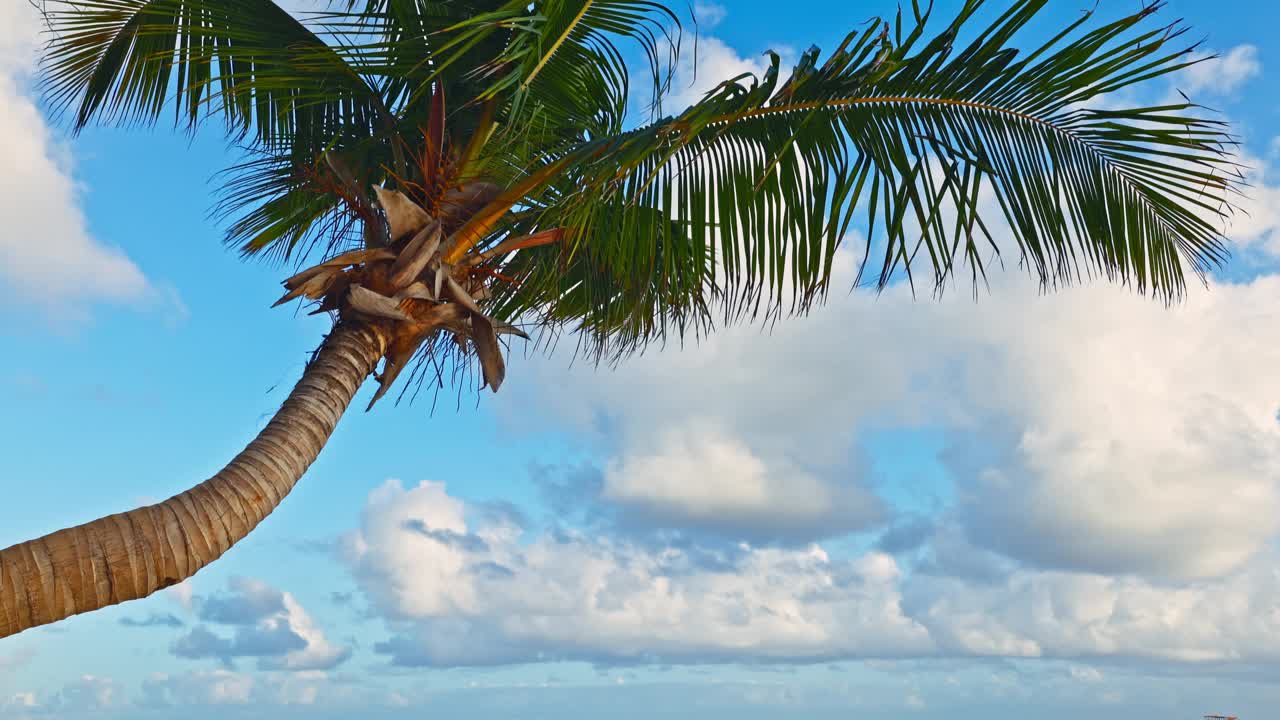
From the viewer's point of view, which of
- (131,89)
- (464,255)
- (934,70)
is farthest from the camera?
(131,89)

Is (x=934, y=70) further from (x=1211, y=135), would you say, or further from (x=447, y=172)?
(x=447, y=172)

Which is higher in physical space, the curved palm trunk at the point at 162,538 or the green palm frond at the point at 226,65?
the green palm frond at the point at 226,65

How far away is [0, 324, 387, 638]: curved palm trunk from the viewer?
4.01 metres

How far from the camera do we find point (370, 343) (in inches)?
217

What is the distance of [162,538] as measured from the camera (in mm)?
4270

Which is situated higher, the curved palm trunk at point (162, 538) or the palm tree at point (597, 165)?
the palm tree at point (597, 165)

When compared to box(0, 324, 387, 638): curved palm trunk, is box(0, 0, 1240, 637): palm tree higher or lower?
higher

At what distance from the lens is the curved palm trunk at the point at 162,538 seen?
4.01m

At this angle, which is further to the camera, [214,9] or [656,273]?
[656,273]

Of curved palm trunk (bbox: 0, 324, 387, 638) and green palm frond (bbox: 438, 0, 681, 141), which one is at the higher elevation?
green palm frond (bbox: 438, 0, 681, 141)

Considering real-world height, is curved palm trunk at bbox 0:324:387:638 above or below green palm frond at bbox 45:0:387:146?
below

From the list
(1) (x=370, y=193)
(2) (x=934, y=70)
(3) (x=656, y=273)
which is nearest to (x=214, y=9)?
(1) (x=370, y=193)

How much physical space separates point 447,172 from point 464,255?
19.4 inches

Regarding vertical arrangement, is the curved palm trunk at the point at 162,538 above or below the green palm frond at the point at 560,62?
below
